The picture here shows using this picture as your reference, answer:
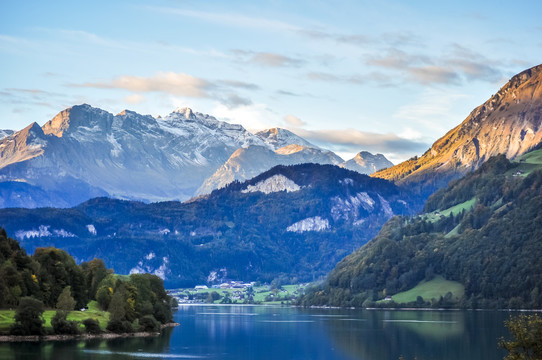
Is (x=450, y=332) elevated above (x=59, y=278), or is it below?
below

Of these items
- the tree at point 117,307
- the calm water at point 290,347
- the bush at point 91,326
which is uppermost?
the tree at point 117,307

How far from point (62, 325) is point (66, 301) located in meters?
14.0

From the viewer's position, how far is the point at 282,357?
152375 millimetres

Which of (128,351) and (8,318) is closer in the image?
(128,351)

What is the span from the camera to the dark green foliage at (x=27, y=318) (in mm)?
158125

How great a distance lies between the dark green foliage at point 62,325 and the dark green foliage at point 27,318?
16.4 ft

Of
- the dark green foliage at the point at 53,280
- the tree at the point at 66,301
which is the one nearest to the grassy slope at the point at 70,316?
the tree at the point at 66,301

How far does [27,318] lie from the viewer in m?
160

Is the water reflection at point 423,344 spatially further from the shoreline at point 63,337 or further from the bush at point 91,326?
the bush at point 91,326

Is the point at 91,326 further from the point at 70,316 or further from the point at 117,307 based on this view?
the point at 117,307

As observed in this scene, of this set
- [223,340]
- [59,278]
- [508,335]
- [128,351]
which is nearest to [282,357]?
[128,351]

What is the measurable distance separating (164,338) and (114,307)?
12.5 metres

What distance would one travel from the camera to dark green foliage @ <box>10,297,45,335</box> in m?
158

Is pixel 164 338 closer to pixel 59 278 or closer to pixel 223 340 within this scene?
pixel 223 340
